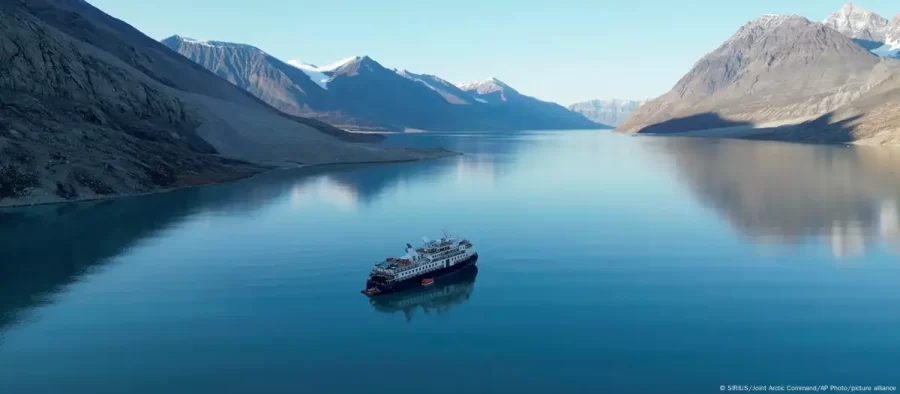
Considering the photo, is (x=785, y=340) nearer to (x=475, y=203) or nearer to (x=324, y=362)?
(x=324, y=362)

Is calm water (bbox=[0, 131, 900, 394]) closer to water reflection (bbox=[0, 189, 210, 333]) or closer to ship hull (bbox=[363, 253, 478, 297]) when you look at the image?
water reflection (bbox=[0, 189, 210, 333])

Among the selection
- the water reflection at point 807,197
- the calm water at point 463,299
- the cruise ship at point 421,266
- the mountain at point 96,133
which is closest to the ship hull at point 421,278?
the cruise ship at point 421,266

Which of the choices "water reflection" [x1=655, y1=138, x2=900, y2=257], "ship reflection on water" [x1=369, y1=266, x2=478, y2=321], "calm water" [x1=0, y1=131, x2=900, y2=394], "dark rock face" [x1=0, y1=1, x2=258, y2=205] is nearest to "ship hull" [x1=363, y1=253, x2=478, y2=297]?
"ship reflection on water" [x1=369, y1=266, x2=478, y2=321]

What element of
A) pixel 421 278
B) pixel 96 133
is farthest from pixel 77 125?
pixel 421 278

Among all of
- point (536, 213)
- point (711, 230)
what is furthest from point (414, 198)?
point (711, 230)

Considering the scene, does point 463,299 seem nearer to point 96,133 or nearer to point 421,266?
point 421,266

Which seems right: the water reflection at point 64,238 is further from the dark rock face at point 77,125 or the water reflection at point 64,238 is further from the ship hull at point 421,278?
the ship hull at point 421,278
